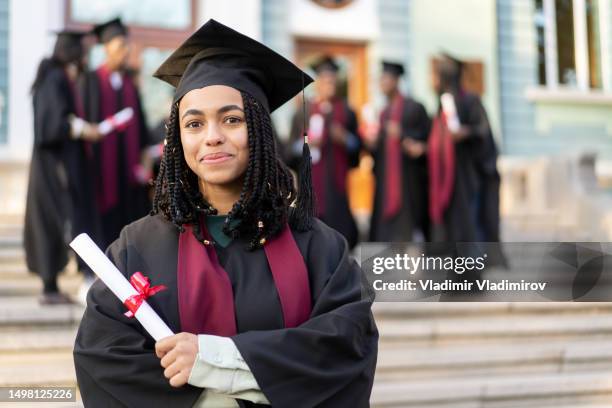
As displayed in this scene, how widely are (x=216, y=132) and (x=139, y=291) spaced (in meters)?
0.45

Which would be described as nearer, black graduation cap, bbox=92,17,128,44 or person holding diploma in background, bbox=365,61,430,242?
black graduation cap, bbox=92,17,128,44

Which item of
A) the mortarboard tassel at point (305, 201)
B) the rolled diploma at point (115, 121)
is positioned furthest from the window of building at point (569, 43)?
the mortarboard tassel at point (305, 201)

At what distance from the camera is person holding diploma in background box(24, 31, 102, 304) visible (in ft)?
16.3

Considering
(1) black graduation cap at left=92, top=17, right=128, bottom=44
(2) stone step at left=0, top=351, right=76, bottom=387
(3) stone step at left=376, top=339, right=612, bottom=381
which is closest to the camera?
(2) stone step at left=0, top=351, right=76, bottom=387

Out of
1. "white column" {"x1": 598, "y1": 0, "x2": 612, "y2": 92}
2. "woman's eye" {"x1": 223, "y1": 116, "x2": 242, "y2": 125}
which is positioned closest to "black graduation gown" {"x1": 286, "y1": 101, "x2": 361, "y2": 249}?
"woman's eye" {"x1": 223, "y1": 116, "x2": 242, "y2": 125}

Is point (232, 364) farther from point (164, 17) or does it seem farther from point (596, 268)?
point (164, 17)

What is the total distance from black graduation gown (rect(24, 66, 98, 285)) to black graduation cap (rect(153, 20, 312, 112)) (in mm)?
3331

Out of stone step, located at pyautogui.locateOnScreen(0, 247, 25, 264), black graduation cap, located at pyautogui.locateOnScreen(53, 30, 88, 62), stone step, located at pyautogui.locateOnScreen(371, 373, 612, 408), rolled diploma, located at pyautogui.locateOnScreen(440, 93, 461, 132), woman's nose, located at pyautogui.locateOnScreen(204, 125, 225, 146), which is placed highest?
black graduation cap, located at pyautogui.locateOnScreen(53, 30, 88, 62)

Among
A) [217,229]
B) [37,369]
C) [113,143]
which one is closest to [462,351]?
[37,369]

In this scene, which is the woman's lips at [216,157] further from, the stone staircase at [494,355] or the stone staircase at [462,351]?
the stone staircase at [494,355]

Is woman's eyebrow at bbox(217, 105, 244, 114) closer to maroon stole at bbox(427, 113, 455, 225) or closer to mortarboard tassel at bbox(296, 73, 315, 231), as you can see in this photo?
mortarboard tassel at bbox(296, 73, 315, 231)

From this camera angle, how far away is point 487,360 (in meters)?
4.83

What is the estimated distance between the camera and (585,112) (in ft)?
34.4

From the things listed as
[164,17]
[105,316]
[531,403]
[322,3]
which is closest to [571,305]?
[531,403]
